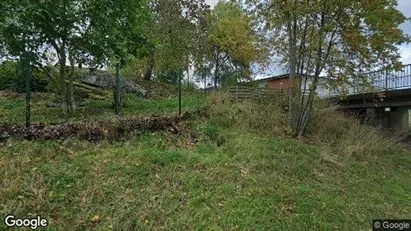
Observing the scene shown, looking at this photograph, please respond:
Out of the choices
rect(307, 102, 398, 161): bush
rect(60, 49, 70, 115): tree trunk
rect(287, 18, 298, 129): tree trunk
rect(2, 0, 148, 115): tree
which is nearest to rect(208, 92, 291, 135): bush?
rect(287, 18, 298, 129): tree trunk

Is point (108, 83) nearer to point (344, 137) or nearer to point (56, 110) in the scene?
point (56, 110)

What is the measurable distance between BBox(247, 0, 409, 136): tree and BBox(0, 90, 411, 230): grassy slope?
379 centimetres

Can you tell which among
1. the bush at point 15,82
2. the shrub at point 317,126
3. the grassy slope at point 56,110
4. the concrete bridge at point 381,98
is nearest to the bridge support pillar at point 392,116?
the concrete bridge at point 381,98

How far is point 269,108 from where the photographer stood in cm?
1150

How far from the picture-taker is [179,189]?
5133 mm

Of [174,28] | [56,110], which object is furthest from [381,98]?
[56,110]

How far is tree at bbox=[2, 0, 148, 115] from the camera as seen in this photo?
704 centimetres

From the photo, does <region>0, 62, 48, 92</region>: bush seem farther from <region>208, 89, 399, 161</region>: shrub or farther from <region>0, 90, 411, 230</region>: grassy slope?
<region>0, 90, 411, 230</region>: grassy slope

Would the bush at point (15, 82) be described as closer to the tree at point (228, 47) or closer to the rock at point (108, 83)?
the rock at point (108, 83)

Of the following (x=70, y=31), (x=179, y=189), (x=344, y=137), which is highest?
(x=70, y=31)

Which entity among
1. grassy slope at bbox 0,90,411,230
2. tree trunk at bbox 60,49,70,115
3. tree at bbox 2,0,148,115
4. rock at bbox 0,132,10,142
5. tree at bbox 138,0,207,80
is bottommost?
grassy slope at bbox 0,90,411,230

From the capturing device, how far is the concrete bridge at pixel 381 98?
1080 cm

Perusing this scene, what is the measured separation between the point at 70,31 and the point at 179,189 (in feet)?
17.5

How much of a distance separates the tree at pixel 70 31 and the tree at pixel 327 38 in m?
4.44
